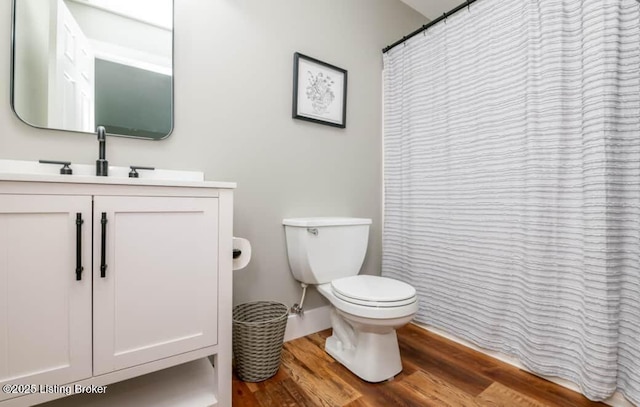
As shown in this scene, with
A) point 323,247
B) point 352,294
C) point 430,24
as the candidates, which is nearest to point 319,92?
point 430,24

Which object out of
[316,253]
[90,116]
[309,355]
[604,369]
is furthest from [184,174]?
[604,369]

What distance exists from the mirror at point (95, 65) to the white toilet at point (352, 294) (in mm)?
866

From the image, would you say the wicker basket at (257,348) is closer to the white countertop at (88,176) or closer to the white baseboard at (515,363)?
the white countertop at (88,176)

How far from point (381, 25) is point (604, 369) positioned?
222 centimetres

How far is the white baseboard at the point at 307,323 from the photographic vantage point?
5.54 ft

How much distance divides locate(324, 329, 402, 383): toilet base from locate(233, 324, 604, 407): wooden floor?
0.03 meters

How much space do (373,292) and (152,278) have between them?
0.86 meters

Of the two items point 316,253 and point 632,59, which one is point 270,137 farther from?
point 632,59

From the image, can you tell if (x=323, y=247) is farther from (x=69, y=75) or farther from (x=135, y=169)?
(x=69, y=75)

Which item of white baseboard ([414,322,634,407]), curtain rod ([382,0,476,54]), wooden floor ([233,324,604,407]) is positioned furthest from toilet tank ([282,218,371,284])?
curtain rod ([382,0,476,54])

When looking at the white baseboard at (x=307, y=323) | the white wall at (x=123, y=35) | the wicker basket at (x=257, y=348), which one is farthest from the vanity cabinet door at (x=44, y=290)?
the white baseboard at (x=307, y=323)

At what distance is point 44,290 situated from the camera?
0.82 m

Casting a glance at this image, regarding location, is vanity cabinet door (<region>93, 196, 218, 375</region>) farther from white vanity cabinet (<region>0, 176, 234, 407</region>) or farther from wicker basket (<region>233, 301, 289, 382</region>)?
wicker basket (<region>233, 301, 289, 382</region>)

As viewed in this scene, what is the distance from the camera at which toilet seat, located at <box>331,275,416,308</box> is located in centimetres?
121
